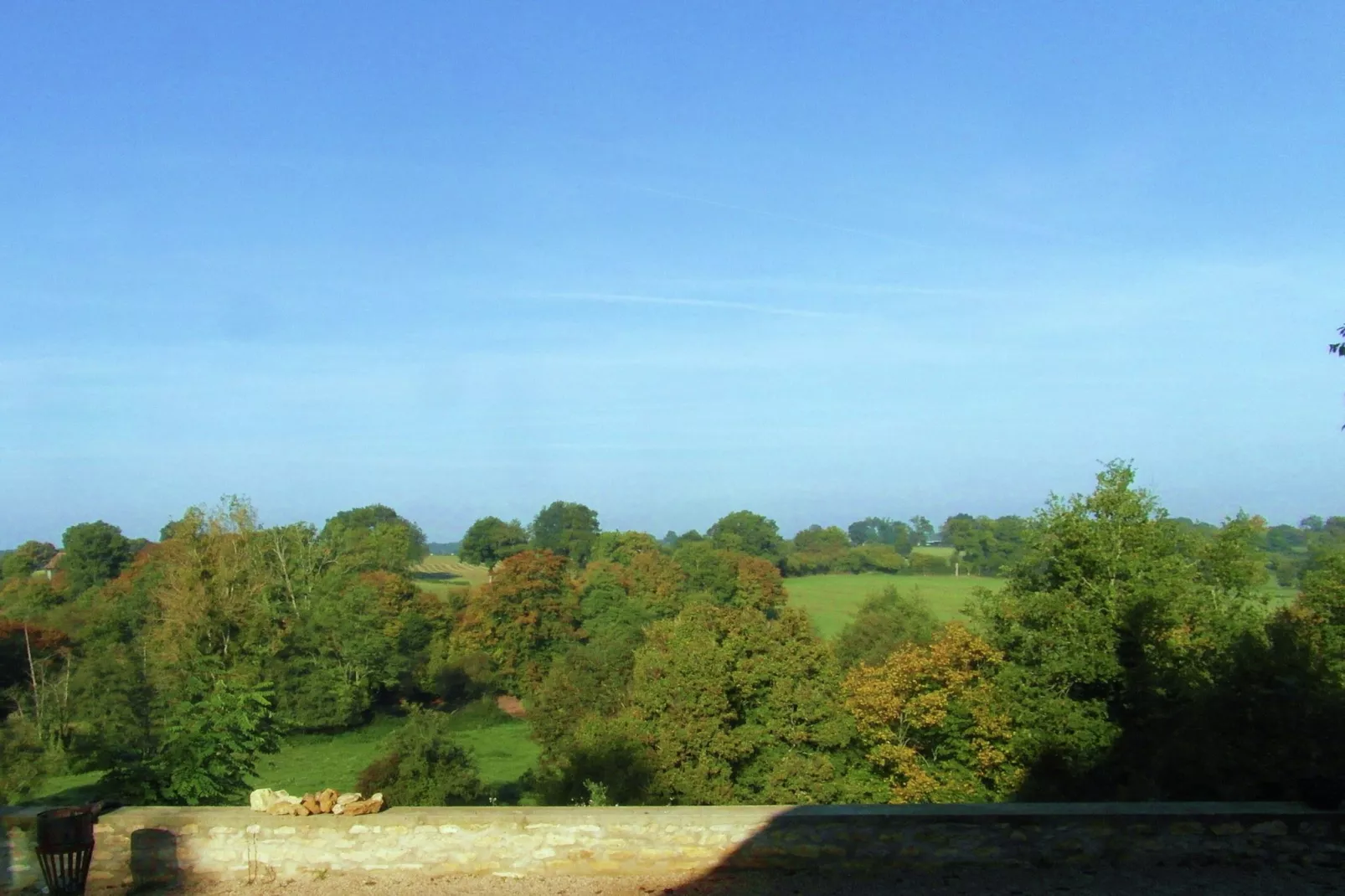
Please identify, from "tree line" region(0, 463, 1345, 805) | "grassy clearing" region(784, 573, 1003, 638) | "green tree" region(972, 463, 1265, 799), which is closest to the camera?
"tree line" region(0, 463, 1345, 805)

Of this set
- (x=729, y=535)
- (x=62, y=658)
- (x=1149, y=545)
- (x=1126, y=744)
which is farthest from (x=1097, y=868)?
(x=729, y=535)

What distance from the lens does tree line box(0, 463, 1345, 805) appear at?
13367 mm

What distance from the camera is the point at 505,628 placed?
189 ft

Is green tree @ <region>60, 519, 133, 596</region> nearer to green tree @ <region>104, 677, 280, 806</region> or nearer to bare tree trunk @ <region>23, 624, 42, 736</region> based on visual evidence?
bare tree trunk @ <region>23, 624, 42, 736</region>

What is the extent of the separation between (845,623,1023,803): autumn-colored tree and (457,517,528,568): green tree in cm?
7028

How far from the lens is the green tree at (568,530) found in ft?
313

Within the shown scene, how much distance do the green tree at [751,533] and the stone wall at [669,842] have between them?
267 feet

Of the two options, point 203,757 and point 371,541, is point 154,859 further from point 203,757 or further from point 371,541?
point 371,541

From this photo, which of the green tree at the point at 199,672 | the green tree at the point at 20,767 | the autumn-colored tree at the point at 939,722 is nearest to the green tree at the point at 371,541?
the green tree at the point at 199,672

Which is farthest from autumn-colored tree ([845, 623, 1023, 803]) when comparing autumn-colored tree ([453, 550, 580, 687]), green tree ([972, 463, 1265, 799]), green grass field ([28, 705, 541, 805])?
autumn-colored tree ([453, 550, 580, 687])

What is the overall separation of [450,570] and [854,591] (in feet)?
139

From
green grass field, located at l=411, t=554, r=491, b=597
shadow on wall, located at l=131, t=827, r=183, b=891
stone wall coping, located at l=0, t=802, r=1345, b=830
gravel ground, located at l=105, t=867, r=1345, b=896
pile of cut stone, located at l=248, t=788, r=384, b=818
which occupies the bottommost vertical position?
green grass field, located at l=411, t=554, r=491, b=597

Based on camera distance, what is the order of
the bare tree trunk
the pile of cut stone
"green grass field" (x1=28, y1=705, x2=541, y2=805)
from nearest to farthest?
the pile of cut stone, "green grass field" (x1=28, y1=705, x2=541, y2=805), the bare tree trunk

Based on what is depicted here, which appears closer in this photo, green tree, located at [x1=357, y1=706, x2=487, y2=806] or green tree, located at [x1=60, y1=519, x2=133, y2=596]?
green tree, located at [x1=357, y1=706, x2=487, y2=806]
